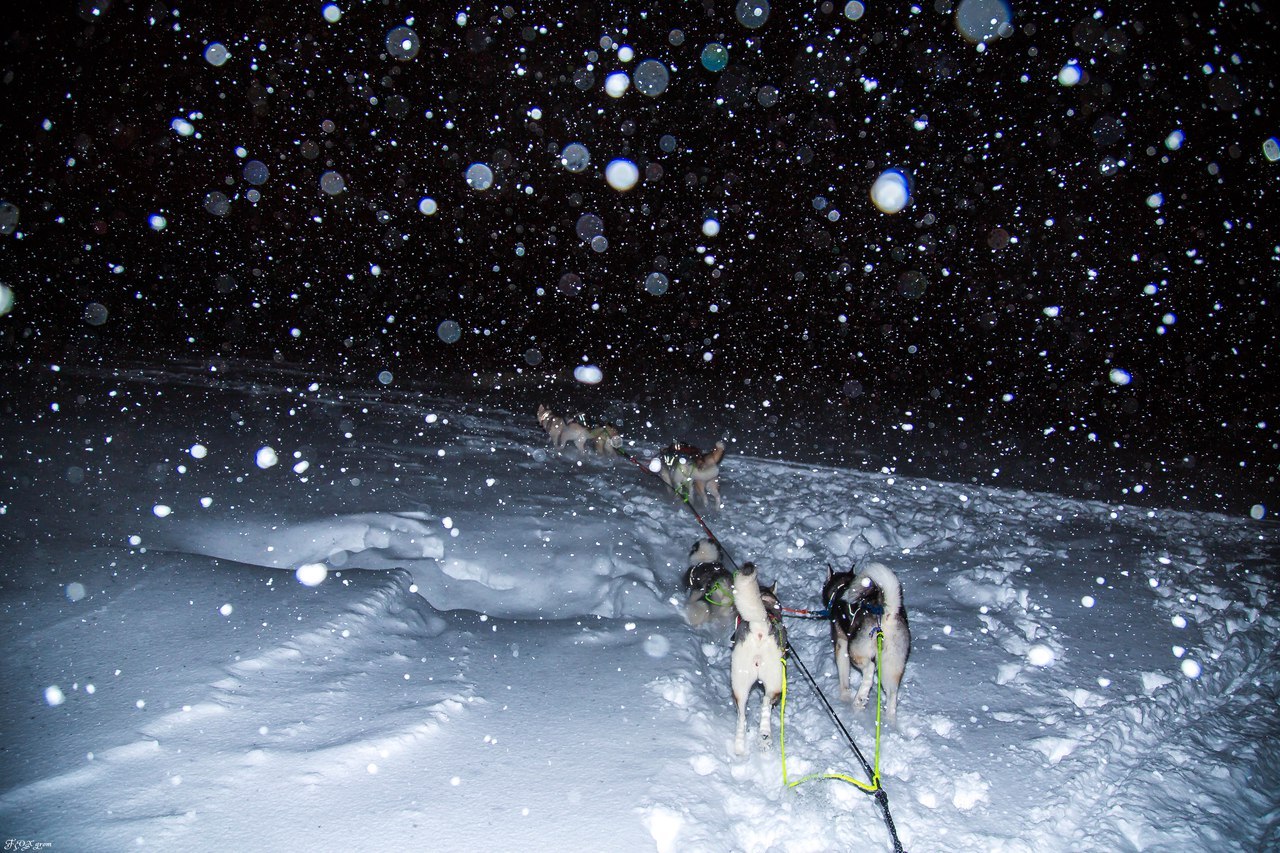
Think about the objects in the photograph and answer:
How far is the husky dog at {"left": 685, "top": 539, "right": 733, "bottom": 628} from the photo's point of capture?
13.3ft

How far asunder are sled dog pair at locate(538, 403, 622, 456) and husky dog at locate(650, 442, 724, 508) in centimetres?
167

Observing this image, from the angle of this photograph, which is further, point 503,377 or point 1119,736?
point 503,377

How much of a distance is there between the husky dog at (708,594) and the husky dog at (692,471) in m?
2.23

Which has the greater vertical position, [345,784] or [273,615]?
[273,615]

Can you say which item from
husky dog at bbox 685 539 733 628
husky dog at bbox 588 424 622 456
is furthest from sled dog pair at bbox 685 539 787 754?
husky dog at bbox 588 424 622 456

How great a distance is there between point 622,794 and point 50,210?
3748cm

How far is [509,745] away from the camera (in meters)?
2.58

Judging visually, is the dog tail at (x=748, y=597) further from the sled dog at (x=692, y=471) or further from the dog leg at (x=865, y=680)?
the sled dog at (x=692, y=471)

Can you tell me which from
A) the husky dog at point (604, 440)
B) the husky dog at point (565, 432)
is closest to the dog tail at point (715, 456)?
the husky dog at point (604, 440)

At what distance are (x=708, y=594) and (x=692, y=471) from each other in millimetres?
2656

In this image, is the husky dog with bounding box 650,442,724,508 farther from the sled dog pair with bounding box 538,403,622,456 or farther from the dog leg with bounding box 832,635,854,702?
the dog leg with bounding box 832,635,854,702

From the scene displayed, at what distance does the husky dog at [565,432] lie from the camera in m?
8.70

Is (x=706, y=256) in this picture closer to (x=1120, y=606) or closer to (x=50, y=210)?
(x=50, y=210)

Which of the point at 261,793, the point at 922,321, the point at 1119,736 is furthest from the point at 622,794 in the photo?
the point at 922,321
